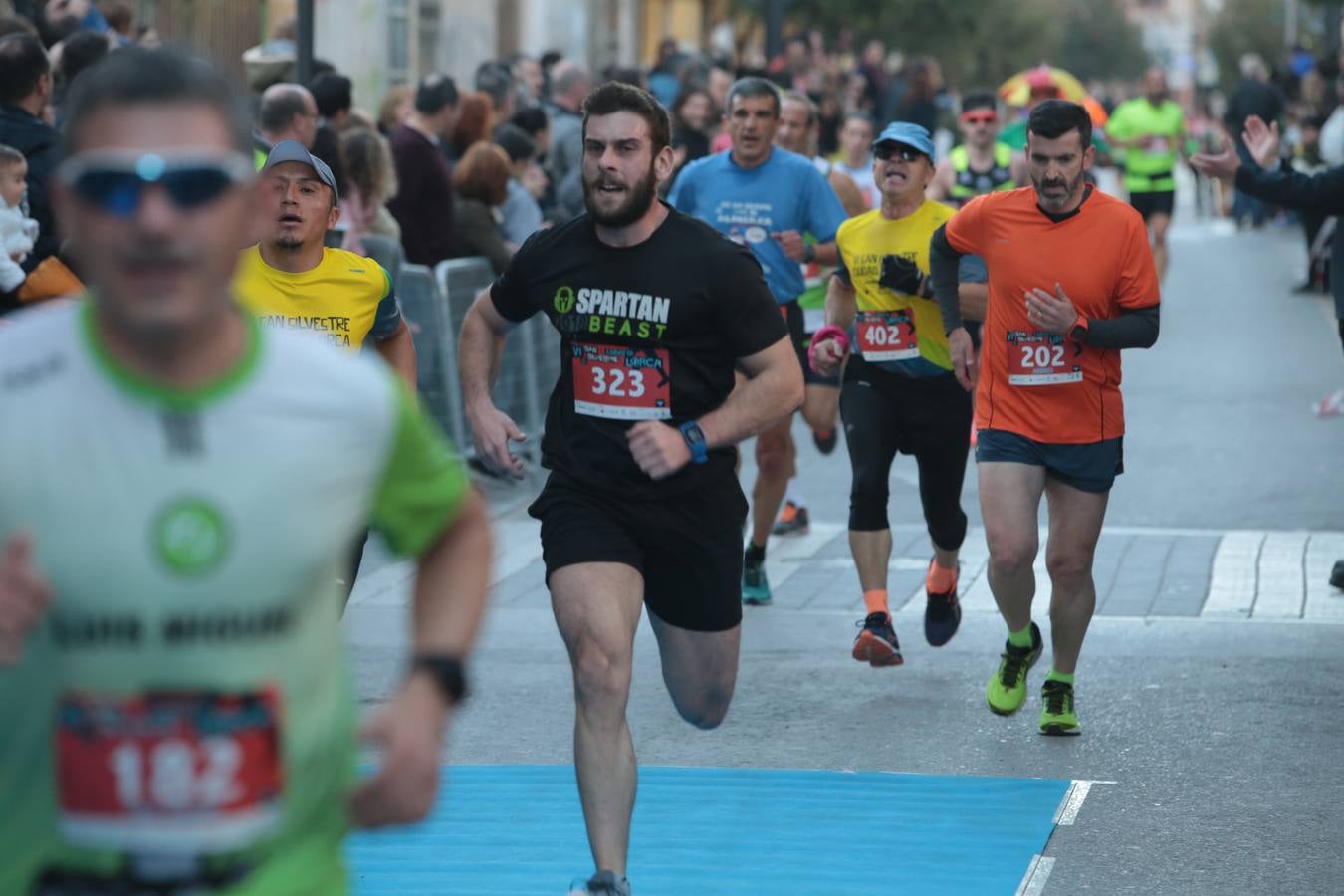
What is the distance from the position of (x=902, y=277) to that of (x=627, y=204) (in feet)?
10.5

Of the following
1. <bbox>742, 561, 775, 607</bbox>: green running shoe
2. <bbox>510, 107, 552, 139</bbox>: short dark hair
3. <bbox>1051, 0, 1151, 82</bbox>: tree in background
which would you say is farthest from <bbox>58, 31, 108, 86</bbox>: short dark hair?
<bbox>1051, 0, 1151, 82</bbox>: tree in background

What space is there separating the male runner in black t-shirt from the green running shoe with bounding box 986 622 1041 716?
6.43ft

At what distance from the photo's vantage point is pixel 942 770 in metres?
6.98

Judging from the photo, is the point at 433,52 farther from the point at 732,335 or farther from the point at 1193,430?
the point at 732,335

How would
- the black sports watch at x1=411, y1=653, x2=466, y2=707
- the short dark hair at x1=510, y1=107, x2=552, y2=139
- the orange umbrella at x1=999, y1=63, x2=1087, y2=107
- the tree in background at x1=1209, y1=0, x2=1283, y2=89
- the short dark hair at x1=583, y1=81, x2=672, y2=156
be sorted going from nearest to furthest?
the black sports watch at x1=411, y1=653, x2=466, y2=707 < the short dark hair at x1=583, y1=81, x2=672, y2=156 < the short dark hair at x1=510, y1=107, x2=552, y2=139 < the orange umbrella at x1=999, y1=63, x2=1087, y2=107 < the tree in background at x1=1209, y1=0, x2=1283, y2=89

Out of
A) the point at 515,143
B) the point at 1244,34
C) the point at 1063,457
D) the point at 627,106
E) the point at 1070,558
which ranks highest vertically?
the point at 627,106

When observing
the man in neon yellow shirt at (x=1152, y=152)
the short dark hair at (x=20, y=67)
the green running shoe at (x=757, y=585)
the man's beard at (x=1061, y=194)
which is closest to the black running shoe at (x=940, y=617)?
the green running shoe at (x=757, y=585)

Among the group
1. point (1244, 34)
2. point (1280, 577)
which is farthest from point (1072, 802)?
point (1244, 34)

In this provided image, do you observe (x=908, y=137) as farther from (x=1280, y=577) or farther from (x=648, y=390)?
(x=648, y=390)

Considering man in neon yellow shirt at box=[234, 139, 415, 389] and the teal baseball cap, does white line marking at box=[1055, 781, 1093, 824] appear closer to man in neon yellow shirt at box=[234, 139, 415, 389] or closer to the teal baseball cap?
man in neon yellow shirt at box=[234, 139, 415, 389]

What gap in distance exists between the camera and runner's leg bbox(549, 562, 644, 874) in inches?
198

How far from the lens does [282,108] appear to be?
32.3 feet

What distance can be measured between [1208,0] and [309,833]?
13228 cm

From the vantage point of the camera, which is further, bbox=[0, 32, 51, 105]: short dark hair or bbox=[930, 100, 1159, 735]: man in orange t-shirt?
bbox=[0, 32, 51, 105]: short dark hair
